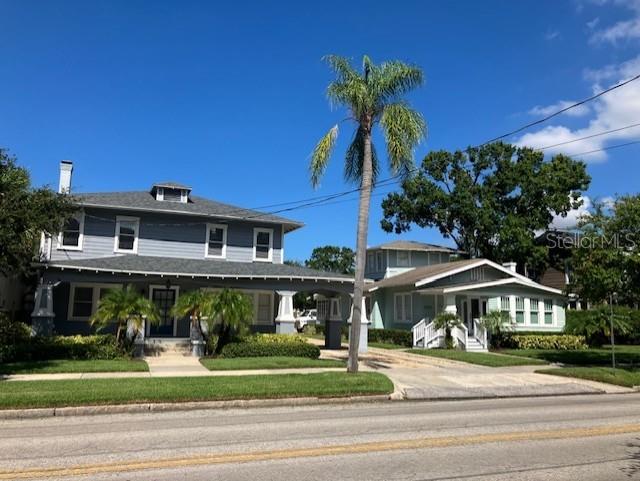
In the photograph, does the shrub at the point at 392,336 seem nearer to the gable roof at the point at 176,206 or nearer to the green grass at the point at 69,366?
the gable roof at the point at 176,206

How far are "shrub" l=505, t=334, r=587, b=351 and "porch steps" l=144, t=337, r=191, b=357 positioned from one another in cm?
1625

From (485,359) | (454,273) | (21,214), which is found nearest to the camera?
(21,214)

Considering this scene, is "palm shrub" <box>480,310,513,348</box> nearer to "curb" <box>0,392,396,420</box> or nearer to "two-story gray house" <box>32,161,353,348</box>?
"two-story gray house" <box>32,161,353,348</box>

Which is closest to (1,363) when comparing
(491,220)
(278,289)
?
(278,289)

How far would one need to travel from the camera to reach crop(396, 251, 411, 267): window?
42344 millimetres

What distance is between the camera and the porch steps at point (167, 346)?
21.7 meters

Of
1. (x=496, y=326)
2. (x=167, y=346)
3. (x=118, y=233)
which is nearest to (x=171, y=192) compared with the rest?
(x=118, y=233)

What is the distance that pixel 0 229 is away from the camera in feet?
45.0

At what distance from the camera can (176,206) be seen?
26.3m

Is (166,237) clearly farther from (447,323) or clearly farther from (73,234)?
(447,323)

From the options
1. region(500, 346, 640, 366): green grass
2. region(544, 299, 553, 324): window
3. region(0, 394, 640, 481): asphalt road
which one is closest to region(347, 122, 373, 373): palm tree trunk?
region(0, 394, 640, 481): asphalt road

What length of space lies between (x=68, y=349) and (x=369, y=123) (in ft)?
39.0

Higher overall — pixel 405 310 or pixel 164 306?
pixel 405 310

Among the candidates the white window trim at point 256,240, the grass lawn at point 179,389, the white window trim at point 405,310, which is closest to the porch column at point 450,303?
the white window trim at point 405,310
